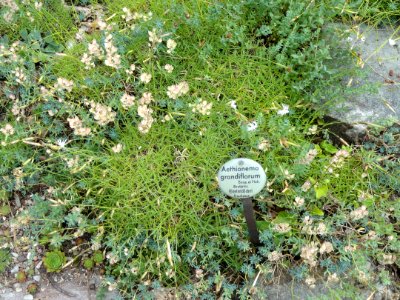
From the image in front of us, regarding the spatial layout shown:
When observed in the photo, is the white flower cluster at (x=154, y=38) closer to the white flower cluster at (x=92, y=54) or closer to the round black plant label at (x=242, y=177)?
the white flower cluster at (x=92, y=54)

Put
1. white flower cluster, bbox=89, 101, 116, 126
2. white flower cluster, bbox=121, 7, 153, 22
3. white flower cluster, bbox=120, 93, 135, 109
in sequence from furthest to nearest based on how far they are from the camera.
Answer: white flower cluster, bbox=121, 7, 153, 22 < white flower cluster, bbox=120, 93, 135, 109 < white flower cluster, bbox=89, 101, 116, 126

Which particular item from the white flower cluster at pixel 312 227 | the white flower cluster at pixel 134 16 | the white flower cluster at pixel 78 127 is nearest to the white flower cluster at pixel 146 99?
the white flower cluster at pixel 78 127

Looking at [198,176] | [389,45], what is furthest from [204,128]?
[389,45]

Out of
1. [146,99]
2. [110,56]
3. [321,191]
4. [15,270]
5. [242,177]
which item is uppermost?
[110,56]

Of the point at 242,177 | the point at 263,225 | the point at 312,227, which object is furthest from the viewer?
the point at 263,225

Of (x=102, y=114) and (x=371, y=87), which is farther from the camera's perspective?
(x=371, y=87)

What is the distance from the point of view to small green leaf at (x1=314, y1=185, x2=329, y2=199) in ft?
10.4

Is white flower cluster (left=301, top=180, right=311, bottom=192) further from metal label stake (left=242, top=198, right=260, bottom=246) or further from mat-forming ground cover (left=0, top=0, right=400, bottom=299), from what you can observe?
metal label stake (left=242, top=198, right=260, bottom=246)

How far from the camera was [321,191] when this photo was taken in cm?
318

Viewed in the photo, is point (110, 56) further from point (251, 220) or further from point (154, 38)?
point (251, 220)

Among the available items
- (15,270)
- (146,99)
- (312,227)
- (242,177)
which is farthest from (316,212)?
(15,270)

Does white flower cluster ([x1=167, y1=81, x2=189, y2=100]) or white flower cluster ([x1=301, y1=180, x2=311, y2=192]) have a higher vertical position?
white flower cluster ([x1=167, y1=81, x2=189, y2=100])

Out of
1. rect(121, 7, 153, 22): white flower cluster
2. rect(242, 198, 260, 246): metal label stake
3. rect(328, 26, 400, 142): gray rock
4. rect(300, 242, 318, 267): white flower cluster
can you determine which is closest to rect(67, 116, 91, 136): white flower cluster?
rect(121, 7, 153, 22): white flower cluster

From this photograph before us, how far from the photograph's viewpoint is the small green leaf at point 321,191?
10.4ft
